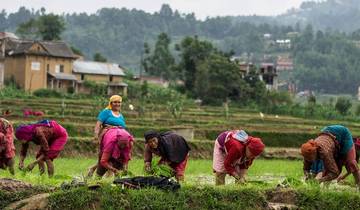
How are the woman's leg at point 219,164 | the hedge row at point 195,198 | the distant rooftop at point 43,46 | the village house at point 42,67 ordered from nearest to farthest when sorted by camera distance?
1. the hedge row at point 195,198
2. the woman's leg at point 219,164
3. the village house at point 42,67
4. the distant rooftop at point 43,46

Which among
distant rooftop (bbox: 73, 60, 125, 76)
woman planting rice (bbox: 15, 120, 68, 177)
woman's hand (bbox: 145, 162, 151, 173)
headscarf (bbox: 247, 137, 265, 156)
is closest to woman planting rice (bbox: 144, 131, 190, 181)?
woman's hand (bbox: 145, 162, 151, 173)

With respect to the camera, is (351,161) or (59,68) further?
(59,68)

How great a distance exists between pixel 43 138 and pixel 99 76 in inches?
2753

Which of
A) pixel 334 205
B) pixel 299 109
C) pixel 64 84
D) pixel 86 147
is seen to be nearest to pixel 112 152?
pixel 334 205

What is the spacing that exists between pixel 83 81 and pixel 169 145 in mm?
68261

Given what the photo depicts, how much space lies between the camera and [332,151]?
12297 mm

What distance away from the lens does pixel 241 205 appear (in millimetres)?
10273

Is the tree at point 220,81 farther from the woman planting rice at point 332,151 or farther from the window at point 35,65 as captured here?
the woman planting rice at point 332,151

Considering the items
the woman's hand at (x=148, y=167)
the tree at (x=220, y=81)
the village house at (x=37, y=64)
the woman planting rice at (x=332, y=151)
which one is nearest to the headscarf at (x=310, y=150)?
the woman planting rice at (x=332, y=151)

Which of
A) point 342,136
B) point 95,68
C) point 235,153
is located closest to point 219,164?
point 235,153

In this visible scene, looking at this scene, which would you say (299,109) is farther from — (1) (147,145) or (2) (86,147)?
(1) (147,145)

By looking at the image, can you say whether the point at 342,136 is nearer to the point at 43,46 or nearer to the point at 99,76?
the point at 43,46

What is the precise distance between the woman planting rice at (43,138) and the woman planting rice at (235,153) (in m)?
3.07

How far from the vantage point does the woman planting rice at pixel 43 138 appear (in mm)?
13773
